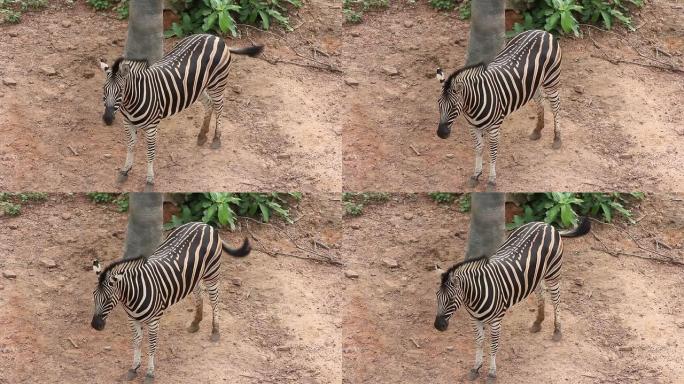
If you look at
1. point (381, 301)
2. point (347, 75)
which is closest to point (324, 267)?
point (381, 301)

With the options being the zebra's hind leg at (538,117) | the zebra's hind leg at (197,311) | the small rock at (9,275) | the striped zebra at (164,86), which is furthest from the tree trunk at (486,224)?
the small rock at (9,275)

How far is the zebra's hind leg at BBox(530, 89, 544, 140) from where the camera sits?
63.9 ft

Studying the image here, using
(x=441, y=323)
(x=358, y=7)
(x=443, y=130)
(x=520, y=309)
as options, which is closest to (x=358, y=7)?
(x=358, y=7)

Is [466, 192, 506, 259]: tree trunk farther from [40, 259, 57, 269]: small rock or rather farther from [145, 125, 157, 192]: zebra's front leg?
[40, 259, 57, 269]: small rock

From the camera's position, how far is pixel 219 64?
19078 mm

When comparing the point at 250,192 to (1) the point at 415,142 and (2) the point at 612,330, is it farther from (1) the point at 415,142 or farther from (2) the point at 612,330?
(2) the point at 612,330

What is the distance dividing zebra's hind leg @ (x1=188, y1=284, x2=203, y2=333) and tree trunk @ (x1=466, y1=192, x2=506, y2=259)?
3.77 metres

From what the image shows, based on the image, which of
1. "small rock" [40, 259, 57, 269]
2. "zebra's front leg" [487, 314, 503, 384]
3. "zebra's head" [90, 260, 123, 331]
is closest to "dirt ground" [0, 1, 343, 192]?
"small rock" [40, 259, 57, 269]

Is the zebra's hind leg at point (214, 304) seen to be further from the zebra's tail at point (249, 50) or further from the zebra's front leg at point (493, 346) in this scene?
the zebra's front leg at point (493, 346)

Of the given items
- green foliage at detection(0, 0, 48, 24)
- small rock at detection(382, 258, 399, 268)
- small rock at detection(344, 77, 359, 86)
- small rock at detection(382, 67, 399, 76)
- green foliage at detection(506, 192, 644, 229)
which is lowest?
small rock at detection(382, 258, 399, 268)

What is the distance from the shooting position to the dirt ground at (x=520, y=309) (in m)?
18.7

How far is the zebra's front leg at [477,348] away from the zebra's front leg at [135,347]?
4473 mm

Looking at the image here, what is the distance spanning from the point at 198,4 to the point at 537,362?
293 inches

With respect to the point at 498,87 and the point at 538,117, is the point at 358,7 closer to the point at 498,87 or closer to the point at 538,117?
the point at 538,117
